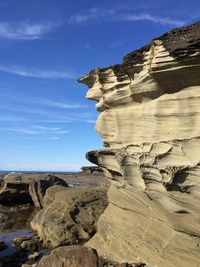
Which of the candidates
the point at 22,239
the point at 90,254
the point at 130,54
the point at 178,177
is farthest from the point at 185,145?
the point at 22,239

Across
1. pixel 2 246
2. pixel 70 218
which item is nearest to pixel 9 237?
pixel 2 246

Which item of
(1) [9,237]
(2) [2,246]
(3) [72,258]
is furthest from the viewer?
(1) [9,237]

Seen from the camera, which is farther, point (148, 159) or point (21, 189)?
point (21, 189)

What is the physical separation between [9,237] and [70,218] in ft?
14.3

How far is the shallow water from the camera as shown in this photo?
65.6ft

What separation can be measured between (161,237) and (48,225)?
7992 millimetres

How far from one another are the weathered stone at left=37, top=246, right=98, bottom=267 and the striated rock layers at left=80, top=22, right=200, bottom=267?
2335 mm

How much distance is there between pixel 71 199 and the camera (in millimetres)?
23125

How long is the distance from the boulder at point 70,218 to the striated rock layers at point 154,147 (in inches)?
135

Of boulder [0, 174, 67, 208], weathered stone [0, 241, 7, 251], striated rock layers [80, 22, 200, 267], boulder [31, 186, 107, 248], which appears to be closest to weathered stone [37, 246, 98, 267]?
striated rock layers [80, 22, 200, 267]

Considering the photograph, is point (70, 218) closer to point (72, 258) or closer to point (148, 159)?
point (72, 258)

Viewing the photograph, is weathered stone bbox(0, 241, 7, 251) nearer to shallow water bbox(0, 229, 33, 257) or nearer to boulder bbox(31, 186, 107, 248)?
shallow water bbox(0, 229, 33, 257)

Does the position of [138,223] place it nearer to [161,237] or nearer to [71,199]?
[161,237]

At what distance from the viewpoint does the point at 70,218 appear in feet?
70.1
